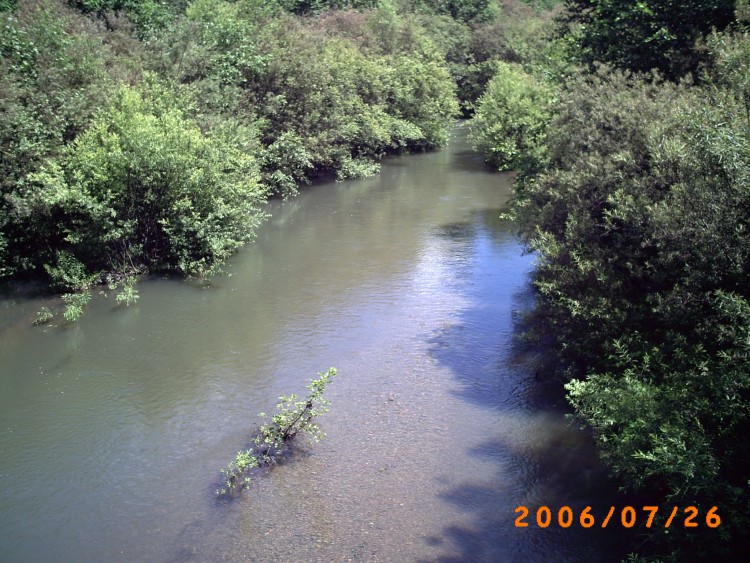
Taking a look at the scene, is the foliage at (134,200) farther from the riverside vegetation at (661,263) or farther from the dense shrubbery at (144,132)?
the riverside vegetation at (661,263)

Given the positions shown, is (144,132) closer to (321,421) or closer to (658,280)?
(321,421)

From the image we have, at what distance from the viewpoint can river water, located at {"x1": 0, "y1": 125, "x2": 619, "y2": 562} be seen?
7.98 meters

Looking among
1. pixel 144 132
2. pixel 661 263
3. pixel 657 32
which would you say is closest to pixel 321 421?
pixel 661 263

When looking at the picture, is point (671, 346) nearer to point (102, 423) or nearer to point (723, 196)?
point (723, 196)

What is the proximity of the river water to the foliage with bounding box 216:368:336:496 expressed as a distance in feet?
0.80

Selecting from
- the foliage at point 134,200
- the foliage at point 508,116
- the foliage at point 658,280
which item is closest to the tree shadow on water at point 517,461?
the foliage at point 658,280

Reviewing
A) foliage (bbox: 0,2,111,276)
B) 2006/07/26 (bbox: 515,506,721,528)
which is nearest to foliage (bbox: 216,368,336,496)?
2006/07/26 (bbox: 515,506,721,528)

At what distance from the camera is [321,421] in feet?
34.2

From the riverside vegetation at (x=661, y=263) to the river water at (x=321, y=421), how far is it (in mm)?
1221

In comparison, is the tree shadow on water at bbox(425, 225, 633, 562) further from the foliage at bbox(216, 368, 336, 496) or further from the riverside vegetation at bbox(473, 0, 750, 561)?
the foliage at bbox(216, 368, 336, 496)

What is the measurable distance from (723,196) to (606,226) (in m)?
2.10

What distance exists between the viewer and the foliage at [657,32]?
44.3ft

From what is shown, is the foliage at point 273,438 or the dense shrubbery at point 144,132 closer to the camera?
the foliage at point 273,438

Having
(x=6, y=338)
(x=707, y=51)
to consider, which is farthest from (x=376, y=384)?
(x=707, y=51)
